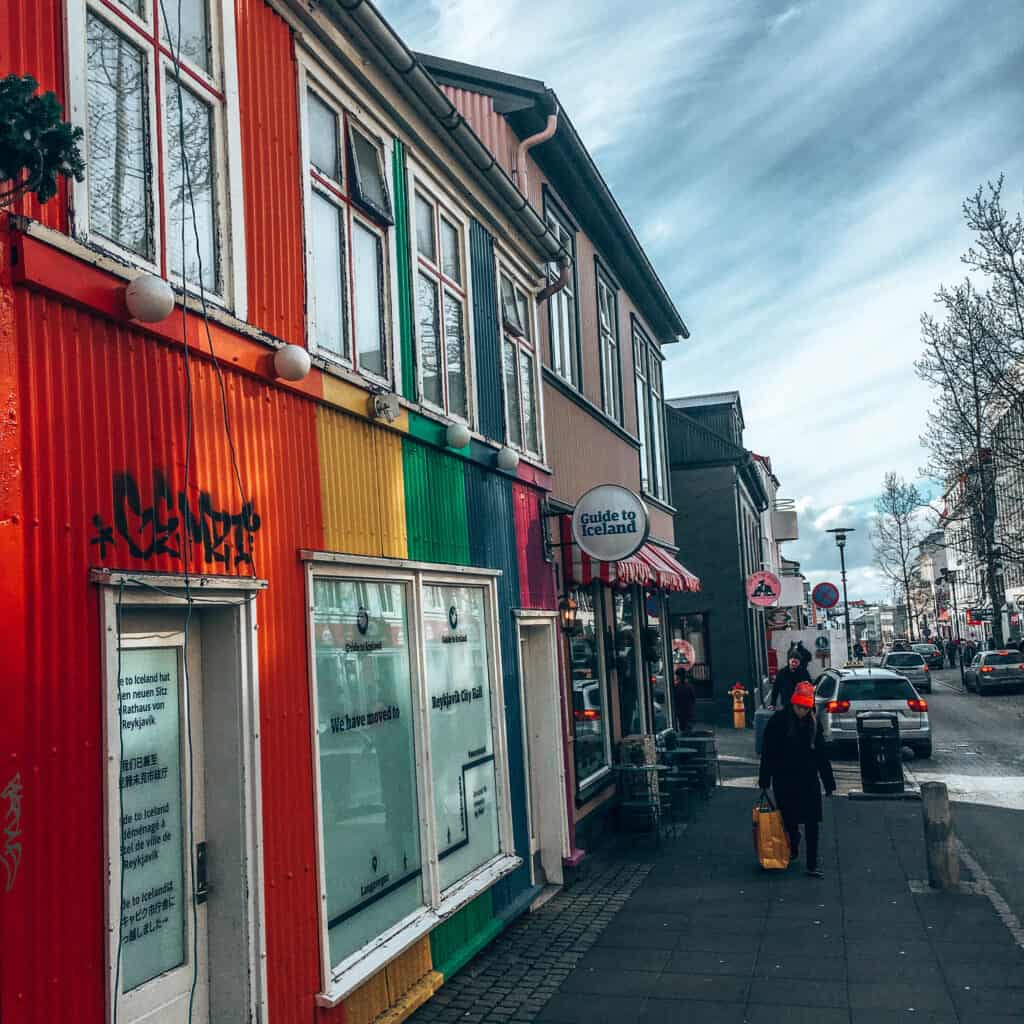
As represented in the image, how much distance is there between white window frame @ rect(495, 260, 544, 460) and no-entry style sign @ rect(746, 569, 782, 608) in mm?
10311

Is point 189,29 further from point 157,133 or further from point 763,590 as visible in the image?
point 763,590

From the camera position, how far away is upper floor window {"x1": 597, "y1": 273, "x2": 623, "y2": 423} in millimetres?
15727

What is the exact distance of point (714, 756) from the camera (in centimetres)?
1661

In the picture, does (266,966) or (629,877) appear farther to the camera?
(629,877)

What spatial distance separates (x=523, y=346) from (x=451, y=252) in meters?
2.07

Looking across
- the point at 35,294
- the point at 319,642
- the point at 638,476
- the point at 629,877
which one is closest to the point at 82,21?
the point at 35,294

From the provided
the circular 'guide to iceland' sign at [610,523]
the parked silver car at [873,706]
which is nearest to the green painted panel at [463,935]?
the circular 'guide to iceland' sign at [610,523]

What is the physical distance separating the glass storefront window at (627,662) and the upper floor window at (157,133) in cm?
998

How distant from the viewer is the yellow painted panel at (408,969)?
6.63 metres

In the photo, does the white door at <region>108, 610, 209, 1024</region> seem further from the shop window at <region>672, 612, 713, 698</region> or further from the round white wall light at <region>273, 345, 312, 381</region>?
the shop window at <region>672, 612, 713, 698</region>

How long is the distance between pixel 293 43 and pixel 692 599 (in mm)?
26656

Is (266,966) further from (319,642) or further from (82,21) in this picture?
(82,21)

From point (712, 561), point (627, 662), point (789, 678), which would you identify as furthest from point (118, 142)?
point (712, 561)

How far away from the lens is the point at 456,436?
832cm
